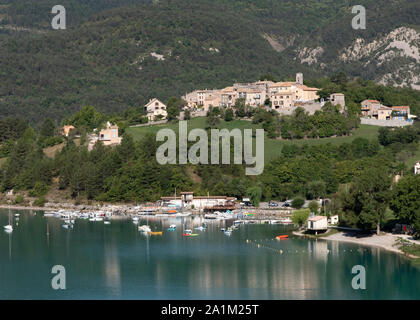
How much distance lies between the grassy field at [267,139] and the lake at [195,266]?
20.2 m

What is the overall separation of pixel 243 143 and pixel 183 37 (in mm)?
79697

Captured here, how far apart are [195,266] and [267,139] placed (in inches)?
1464

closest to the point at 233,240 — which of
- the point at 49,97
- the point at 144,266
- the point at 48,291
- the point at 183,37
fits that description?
the point at 144,266

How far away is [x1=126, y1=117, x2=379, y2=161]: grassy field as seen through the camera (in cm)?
7800

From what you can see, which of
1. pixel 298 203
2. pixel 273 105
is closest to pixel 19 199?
pixel 298 203

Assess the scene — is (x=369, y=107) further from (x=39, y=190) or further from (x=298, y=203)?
(x=39, y=190)

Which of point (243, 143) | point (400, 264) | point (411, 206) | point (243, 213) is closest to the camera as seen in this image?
point (400, 264)

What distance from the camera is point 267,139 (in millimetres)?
80562

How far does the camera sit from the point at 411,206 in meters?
48.2

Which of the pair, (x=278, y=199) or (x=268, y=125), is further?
(x=268, y=125)

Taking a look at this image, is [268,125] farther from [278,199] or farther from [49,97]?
[49,97]

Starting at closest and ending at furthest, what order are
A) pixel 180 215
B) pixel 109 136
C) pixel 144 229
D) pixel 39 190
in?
1. pixel 144 229
2. pixel 180 215
3. pixel 39 190
4. pixel 109 136

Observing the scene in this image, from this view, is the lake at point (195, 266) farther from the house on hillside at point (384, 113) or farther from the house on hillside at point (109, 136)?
the house on hillside at point (384, 113)

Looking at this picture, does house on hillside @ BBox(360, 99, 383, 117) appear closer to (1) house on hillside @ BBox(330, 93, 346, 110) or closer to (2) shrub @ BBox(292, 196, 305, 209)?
(1) house on hillside @ BBox(330, 93, 346, 110)
